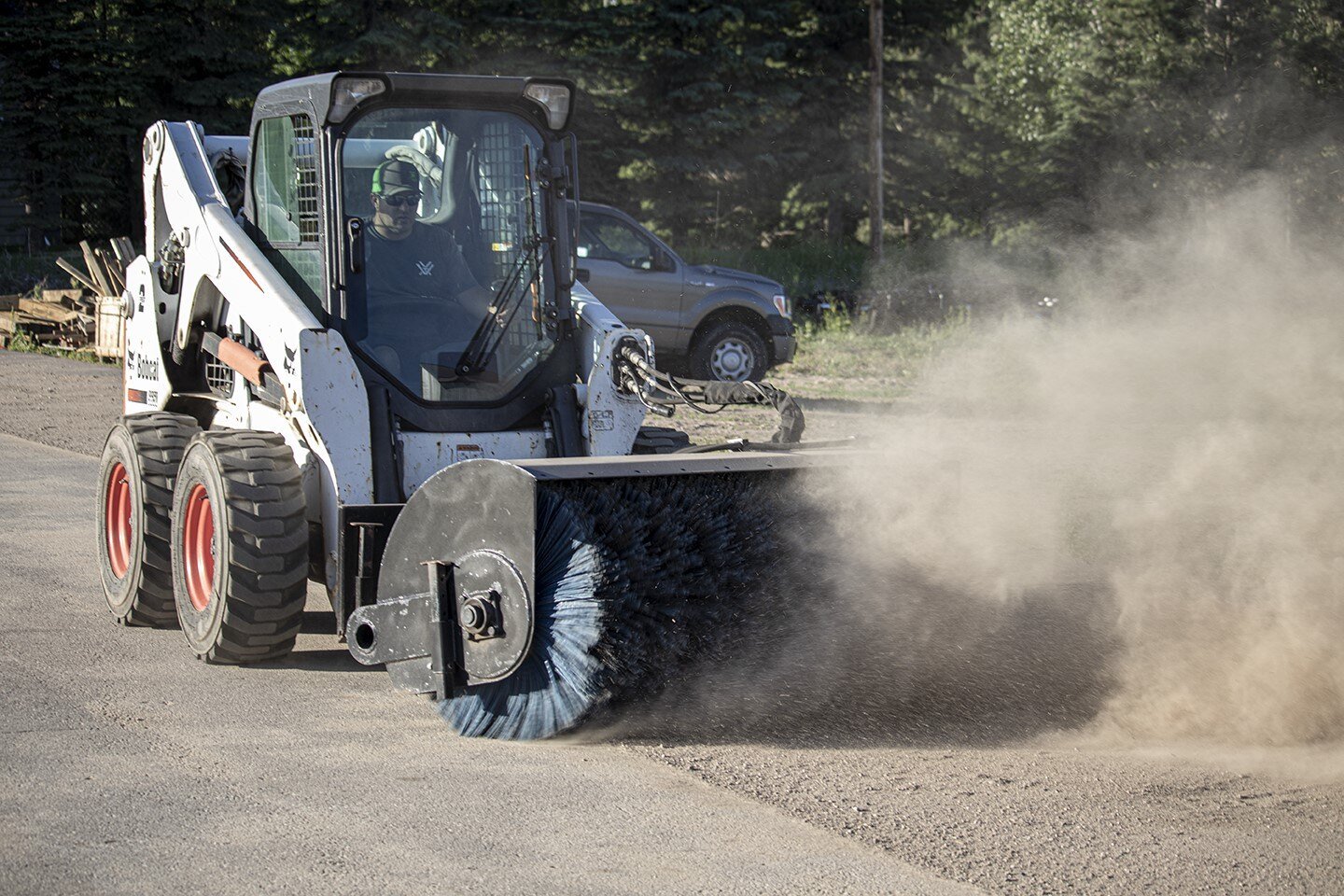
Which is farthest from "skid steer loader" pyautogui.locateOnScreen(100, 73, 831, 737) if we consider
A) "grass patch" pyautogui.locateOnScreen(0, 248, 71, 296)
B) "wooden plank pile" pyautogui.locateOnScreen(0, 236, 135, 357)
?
"grass patch" pyautogui.locateOnScreen(0, 248, 71, 296)

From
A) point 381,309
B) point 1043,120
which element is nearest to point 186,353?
point 381,309

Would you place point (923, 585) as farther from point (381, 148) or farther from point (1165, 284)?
point (1165, 284)

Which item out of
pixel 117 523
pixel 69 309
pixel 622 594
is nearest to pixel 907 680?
pixel 622 594

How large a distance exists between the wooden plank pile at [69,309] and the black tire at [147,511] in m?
12.8

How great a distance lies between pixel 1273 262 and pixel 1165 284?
798 millimetres

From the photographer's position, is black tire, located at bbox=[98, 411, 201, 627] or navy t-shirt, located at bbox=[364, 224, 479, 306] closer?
navy t-shirt, located at bbox=[364, 224, 479, 306]

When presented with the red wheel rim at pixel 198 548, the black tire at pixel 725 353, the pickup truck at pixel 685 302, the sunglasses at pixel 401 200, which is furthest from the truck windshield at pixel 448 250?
the black tire at pixel 725 353

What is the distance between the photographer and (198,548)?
21.6 feet

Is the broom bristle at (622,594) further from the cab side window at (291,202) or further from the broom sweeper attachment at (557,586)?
the cab side window at (291,202)

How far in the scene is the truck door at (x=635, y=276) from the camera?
17.7 m

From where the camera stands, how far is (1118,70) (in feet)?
111

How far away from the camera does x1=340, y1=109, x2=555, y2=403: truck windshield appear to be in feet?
21.6

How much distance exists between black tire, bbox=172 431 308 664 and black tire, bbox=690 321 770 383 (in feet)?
39.6

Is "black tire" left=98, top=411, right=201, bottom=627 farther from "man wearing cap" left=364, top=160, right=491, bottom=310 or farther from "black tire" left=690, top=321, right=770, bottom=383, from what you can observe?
"black tire" left=690, top=321, right=770, bottom=383
